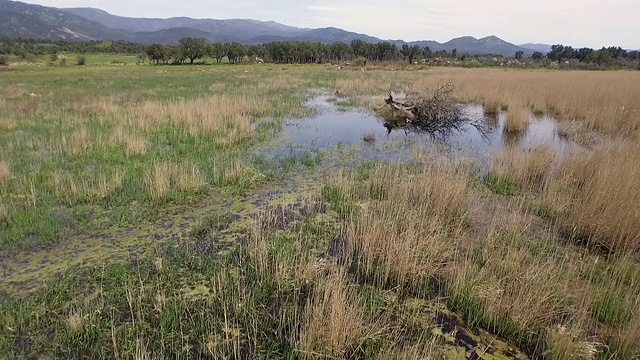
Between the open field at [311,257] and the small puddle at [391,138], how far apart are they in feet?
4.68

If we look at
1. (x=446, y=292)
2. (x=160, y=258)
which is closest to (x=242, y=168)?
(x=160, y=258)

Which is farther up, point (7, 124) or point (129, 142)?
point (129, 142)

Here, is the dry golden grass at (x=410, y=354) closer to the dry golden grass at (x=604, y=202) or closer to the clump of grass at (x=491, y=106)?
the dry golden grass at (x=604, y=202)

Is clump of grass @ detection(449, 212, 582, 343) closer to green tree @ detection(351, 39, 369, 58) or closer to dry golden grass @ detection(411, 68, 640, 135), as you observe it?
dry golden grass @ detection(411, 68, 640, 135)

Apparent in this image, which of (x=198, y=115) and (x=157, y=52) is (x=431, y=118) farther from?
(x=157, y=52)

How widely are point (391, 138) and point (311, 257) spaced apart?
9.66 metres

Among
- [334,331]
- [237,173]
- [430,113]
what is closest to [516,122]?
[430,113]

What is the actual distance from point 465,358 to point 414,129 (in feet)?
43.5

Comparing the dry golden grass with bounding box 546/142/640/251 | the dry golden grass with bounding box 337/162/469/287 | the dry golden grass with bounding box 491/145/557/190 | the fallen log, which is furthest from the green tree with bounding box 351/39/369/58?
the dry golden grass with bounding box 337/162/469/287

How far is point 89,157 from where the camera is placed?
9.43 metres

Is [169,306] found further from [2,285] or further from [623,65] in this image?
[623,65]

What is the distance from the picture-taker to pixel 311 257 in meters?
4.90

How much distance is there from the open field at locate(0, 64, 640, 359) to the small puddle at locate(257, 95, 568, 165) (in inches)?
56.2

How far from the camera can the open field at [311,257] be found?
11.8ft
